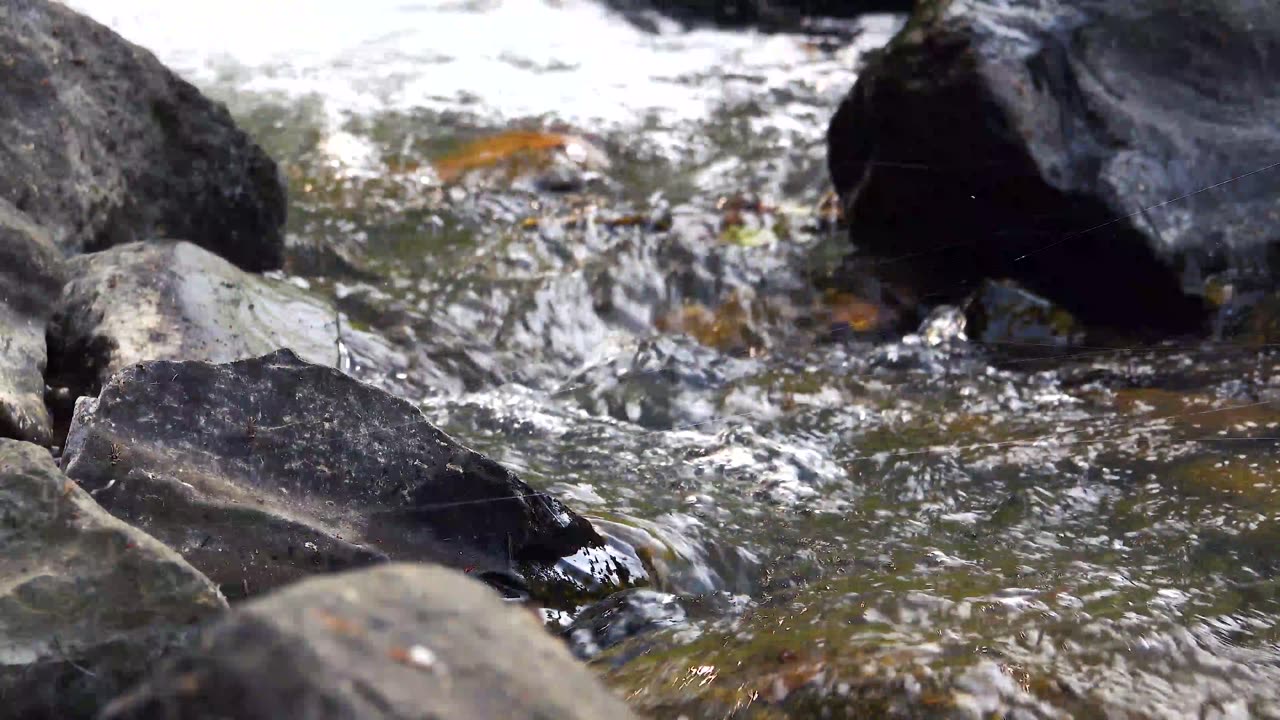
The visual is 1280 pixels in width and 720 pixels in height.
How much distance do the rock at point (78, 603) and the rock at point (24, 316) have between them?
114 cm

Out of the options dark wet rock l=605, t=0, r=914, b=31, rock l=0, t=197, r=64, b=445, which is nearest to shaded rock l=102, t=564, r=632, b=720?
rock l=0, t=197, r=64, b=445

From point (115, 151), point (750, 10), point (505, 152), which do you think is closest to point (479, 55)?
point (505, 152)

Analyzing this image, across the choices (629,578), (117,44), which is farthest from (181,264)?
(629,578)

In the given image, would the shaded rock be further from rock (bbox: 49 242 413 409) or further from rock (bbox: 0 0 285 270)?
rock (bbox: 0 0 285 270)

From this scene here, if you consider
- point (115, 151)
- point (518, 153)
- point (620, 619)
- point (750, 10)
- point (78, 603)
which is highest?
point (78, 603)

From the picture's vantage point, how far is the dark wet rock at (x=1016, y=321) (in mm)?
5129

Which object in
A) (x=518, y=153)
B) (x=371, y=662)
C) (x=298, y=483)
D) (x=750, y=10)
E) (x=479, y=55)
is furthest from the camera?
(x=750, y=10)

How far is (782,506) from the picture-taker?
11.9ft

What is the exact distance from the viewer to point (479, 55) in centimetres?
1007

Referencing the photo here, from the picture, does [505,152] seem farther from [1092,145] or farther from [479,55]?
[1092,145]

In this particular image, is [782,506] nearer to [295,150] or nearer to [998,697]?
[998,697]

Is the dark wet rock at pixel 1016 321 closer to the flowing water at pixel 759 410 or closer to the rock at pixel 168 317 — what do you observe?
the flowing water at pixel 759 410

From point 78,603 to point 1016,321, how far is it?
4.30 m

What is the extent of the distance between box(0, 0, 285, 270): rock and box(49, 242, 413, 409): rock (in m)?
0.45
